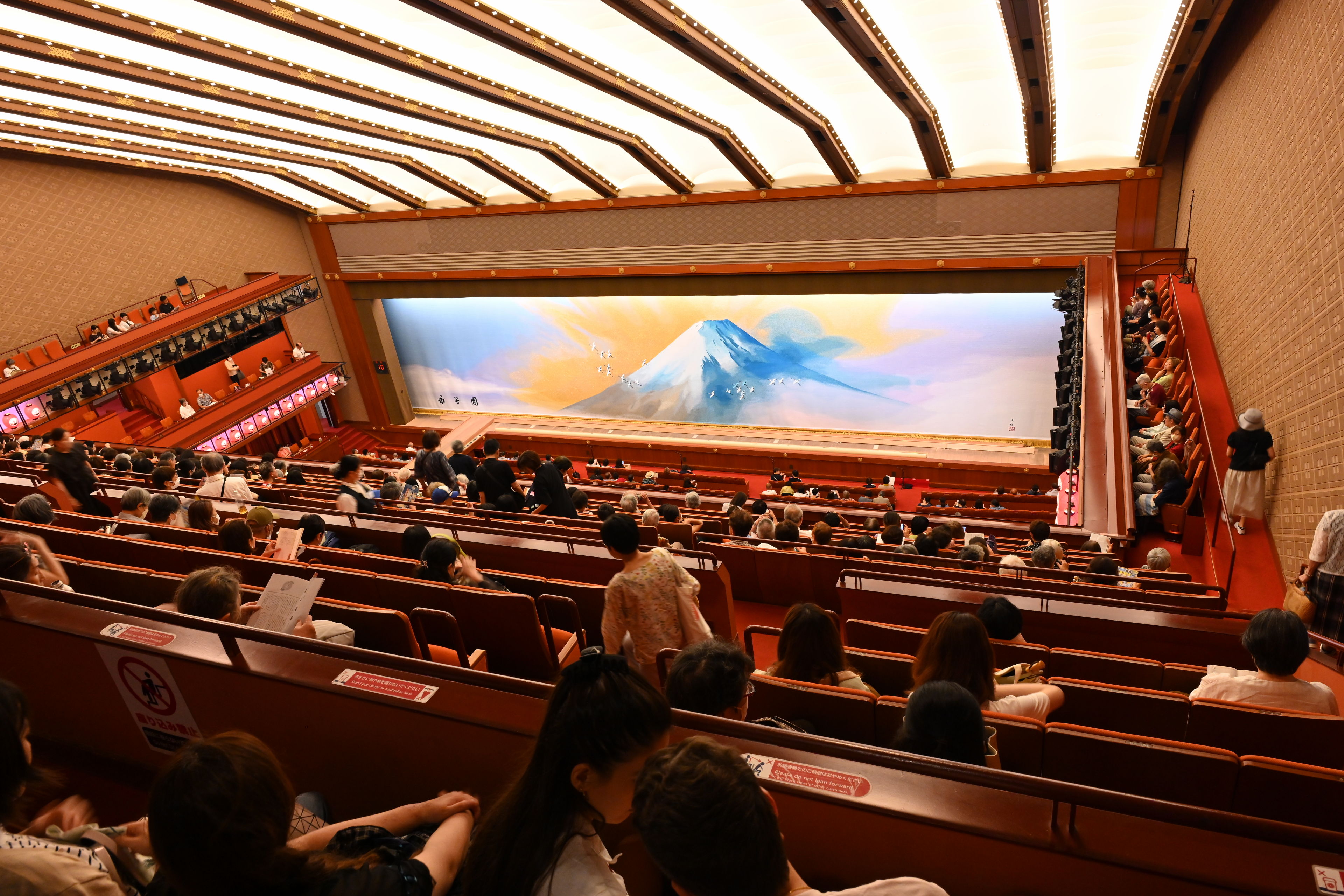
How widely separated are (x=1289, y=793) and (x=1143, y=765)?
38 cm

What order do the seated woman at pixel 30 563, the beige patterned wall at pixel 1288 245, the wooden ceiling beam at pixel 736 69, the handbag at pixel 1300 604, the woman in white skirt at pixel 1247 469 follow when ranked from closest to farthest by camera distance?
the seated woman at pixel 30 563 < the handbag at pixel 1300 604 < the beige patterned wall at pixel 1288 245 < the woman in white skirt at pixel 1247 469 < the wooden ceiling beam at pixel 736 69

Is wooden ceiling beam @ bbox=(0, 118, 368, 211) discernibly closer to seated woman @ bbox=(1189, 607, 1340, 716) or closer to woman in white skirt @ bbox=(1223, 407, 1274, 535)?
seated woman @ bbox=(1189, 607, 1340, 716)

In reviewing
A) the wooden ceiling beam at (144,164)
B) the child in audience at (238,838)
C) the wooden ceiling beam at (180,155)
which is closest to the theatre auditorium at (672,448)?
the child in audience at (238,838)

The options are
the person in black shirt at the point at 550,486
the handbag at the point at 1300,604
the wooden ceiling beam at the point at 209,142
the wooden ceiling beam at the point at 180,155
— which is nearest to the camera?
the handbag at the point at 1300,604

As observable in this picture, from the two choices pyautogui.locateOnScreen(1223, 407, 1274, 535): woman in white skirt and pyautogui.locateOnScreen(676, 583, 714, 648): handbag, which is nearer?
pyautogui.locateOnScreen(676, 583, 714, 648): handbag

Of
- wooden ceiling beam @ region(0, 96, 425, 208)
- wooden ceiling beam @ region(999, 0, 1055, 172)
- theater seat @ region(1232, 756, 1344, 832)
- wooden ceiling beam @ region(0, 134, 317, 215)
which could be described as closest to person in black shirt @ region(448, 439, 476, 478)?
theater seat @ region(1232, 756, 1344, 832)

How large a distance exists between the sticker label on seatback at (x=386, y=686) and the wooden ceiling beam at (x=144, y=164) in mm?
16983

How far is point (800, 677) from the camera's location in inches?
118

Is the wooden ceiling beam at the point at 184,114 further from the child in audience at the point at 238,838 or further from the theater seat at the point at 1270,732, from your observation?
the theater seat at the point at 1270,732

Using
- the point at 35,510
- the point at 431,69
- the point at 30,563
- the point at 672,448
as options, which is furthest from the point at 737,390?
the point at 30,563

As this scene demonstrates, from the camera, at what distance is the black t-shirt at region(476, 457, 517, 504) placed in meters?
7.27

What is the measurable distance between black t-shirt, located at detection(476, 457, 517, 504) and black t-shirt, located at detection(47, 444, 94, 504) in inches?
144

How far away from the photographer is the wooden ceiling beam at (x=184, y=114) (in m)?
11.6

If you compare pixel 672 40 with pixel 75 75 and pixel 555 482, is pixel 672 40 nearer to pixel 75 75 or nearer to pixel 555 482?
pixel 555 482
